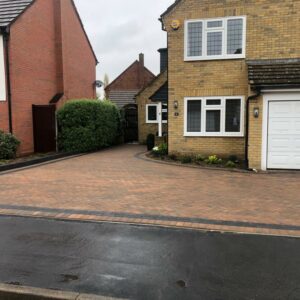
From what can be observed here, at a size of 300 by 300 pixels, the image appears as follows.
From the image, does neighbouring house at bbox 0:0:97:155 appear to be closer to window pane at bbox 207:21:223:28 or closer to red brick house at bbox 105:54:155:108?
window pane at bbox 207:21:223:28

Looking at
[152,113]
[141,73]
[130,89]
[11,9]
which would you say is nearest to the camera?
[11,9]

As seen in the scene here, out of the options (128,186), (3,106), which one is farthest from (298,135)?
(3,106)

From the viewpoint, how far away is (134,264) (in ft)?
13.7

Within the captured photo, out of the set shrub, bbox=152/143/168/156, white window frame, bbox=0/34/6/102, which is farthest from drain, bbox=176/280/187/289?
white window frame, bbox=0/34/6/102

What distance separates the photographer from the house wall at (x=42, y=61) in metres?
14.8

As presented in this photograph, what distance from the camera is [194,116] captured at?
13.1m

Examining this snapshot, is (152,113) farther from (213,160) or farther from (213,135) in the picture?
(213,160)

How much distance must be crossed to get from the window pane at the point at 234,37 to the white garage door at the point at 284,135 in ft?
8.44

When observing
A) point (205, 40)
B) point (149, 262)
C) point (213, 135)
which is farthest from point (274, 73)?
point (149, 262)

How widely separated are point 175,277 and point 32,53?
14.6 meters

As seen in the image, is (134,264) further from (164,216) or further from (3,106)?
(3,106)

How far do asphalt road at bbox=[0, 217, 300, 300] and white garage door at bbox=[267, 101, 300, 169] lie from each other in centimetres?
660

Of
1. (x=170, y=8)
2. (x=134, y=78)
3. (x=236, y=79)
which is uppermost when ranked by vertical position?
(x=170, y=8)

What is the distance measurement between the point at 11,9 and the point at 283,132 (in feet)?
40.6
